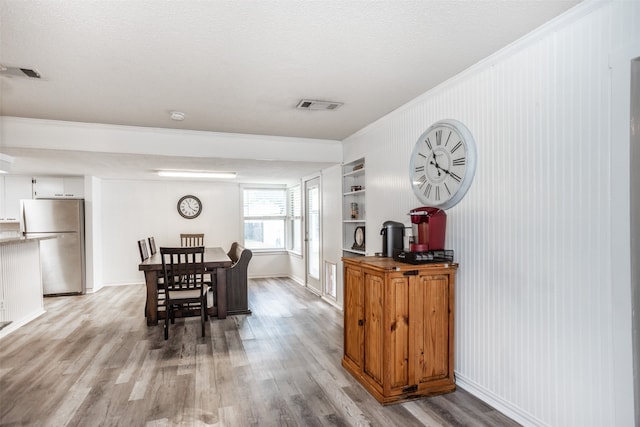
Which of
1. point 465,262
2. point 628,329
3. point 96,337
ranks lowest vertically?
point 96,337

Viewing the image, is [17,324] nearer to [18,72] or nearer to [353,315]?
[18,72]

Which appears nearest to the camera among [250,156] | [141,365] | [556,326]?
[556,326]

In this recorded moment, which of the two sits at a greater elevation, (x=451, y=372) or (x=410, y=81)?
(x=410, y=81)

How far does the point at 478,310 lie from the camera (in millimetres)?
2514

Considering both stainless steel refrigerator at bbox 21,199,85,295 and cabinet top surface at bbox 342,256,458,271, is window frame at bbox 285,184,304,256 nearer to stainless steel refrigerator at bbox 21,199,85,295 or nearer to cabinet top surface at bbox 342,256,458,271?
stainless steel refrigerator at bbox 21,199,85,295

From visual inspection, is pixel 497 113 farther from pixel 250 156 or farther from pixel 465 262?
pixel 250 156

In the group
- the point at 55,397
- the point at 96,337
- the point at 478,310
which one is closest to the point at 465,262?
the point at 478,310

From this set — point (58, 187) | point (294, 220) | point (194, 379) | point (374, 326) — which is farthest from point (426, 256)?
point (58, 187)

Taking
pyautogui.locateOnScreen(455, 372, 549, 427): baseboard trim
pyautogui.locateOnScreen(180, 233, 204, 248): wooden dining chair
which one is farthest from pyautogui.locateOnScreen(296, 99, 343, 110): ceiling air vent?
pyautogui.locateOnScreen(180, 233, 204, 248): wooden dining chair

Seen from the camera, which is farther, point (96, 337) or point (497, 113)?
point (96, 337)

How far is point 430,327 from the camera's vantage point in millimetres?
2557

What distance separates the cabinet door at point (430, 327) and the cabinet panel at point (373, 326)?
222 mm

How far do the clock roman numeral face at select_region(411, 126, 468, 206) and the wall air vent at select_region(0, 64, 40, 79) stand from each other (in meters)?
2.98

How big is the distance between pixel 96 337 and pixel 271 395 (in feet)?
7.96
